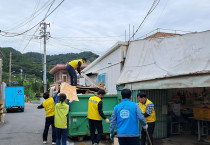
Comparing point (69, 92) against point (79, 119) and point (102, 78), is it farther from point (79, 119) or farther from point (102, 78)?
point (102, 78)

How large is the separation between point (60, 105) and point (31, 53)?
74687 mm

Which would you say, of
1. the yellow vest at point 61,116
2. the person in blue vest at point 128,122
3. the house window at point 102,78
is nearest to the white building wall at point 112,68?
the house window at point 102,78

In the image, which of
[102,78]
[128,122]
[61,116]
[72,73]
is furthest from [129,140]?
[102,78]

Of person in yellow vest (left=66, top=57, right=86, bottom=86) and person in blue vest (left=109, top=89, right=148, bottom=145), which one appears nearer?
person in blue vest (left=109, top=89, right=148, bottom=145)

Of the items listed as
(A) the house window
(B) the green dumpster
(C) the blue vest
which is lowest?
(B) the green dumpster

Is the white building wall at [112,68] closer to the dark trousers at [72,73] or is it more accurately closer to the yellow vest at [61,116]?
the dark trousers at [72,73]

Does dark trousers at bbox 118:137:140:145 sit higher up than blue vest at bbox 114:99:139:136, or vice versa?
blue vest at bbox 114:99:139:136

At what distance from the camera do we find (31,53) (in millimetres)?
76500

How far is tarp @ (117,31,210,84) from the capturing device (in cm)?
607

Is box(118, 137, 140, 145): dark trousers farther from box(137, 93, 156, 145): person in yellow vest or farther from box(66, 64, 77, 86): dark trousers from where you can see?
box(66, 64, 77, 86): dark trousers

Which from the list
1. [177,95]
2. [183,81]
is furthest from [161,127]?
[183,81]

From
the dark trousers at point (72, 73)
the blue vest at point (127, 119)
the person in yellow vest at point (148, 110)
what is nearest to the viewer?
the blue vest at point (127, 119)

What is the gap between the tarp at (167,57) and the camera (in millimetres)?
6070

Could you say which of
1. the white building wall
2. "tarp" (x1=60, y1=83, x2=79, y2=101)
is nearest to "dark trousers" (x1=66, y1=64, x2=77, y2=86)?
"tarp" (x1=60, y1=83, x2=79, y2=101)
